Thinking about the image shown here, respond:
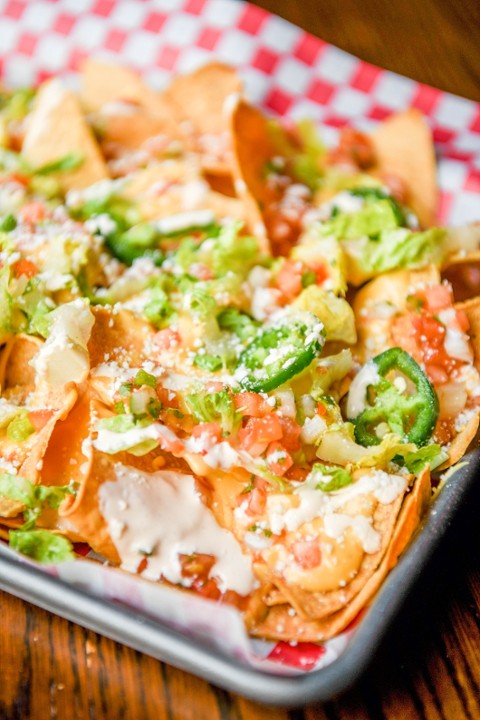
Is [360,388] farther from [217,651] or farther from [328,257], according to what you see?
[217,651]

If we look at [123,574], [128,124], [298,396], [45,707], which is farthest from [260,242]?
[45,707]

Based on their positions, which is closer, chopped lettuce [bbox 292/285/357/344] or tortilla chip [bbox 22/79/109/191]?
chopped lettuce [bbox 292/285/357/344]

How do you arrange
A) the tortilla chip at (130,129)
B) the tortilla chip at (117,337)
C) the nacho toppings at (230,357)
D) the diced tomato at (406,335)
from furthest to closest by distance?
the tortilla chip at (130,129) < the diced tomato at (406,335) < the tortilla chip at (117,337) < the nacho toppings at (230,357)

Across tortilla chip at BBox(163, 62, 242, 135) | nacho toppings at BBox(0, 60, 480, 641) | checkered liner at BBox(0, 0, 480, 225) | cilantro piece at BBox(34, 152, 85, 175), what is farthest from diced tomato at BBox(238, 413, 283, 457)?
checkered liner at BBox(0, 0, 480, 225)

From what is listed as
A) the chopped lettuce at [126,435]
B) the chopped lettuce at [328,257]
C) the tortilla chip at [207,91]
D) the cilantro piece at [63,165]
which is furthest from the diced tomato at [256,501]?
the tortilla chip at [207,91]

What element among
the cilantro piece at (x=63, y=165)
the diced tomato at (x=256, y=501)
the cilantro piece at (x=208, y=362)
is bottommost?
the cilantro piece at (x=63, y=165)

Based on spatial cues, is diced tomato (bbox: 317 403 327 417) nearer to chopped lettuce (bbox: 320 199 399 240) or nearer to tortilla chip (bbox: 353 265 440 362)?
tortilla chip (bbox: 353 265 440 362)

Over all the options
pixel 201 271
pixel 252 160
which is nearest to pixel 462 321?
pixel 201 271

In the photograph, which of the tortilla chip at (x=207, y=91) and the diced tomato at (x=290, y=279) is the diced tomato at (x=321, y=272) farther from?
the tortilla chip at (x=207, y=91)
